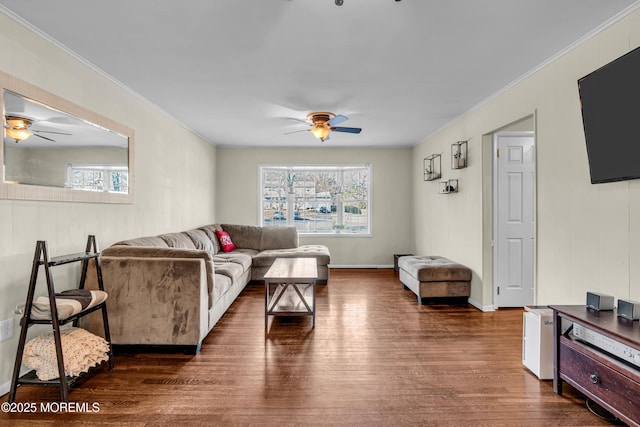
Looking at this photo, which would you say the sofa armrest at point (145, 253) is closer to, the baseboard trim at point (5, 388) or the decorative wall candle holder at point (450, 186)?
the baseboard trim at point (5, 388)

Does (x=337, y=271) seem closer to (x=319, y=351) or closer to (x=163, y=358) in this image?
(x=319, y=351)

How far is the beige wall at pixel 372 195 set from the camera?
262 inches

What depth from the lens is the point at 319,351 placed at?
2.81 meters

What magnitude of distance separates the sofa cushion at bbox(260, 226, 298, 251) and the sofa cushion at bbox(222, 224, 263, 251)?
0.31 feet

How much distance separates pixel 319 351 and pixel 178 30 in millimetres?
2731

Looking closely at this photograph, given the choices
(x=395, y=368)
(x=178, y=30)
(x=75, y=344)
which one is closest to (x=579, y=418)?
(x=395, y=368)

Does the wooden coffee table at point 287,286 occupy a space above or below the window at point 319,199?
below

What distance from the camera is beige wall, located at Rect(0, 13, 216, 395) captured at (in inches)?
85.2

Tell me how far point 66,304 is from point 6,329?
1.47 feet

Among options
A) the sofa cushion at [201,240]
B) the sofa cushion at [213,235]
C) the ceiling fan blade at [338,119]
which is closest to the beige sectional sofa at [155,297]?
the sofa cushion at [201,240]

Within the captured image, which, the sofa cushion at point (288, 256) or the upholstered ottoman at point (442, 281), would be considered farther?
the sofa cushion at point (288, 256)

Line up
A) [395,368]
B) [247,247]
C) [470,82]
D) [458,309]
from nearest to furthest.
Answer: [395,368]
[470,82]
[458,309]
[247,247]

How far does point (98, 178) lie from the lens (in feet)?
9.79

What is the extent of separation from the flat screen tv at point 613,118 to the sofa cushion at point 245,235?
4902 millimetres
